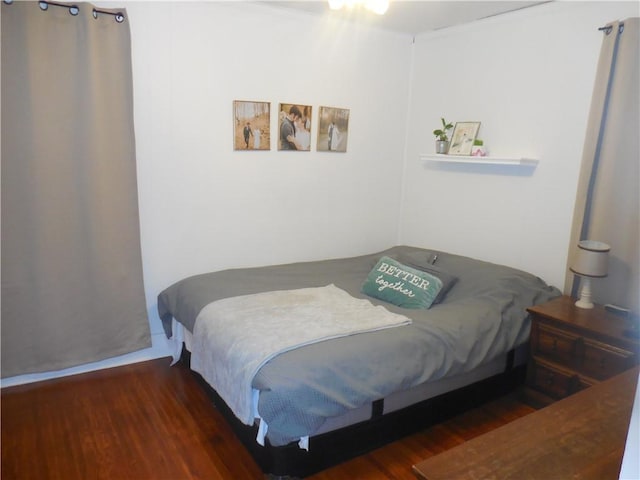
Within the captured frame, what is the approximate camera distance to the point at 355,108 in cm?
364

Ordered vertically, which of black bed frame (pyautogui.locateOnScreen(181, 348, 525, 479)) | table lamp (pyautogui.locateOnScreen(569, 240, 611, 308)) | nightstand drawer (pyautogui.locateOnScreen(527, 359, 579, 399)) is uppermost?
table lamp (pyautogui.locateOnScreen(569, 240, 611, 308))

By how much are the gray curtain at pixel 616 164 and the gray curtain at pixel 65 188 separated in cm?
269

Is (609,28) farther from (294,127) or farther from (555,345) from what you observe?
(294,127)

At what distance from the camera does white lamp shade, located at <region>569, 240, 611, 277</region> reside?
2.40 m

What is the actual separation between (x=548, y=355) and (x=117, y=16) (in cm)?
309

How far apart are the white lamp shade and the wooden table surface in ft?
3.50

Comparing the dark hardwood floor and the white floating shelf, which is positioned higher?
the white floating shelf

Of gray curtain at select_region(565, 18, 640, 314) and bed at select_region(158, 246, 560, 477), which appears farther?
gray curtain at select_region(565, 18, 640, 314)

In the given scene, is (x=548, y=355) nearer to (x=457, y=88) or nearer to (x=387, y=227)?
(x=387, y=227)

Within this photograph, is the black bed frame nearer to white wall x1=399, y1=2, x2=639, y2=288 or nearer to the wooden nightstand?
the wooden nightstand

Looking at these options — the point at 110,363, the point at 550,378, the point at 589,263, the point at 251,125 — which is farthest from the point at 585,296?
the point at 110,363

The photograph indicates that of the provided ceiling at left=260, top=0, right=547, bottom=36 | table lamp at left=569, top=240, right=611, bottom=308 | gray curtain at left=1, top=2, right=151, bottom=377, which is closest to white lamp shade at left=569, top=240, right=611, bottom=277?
table lamp at left=569, top=240, right=611, bottom=308

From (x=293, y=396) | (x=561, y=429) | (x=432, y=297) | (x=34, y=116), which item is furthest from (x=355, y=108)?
(x=561, y=429)

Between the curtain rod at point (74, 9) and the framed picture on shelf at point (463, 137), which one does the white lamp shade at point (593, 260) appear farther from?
the curtain rod at point (74, 9)
